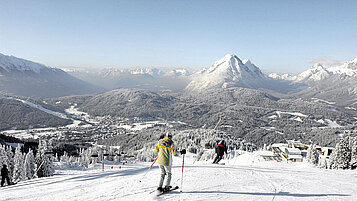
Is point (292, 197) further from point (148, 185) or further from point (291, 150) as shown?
point (291, 150)

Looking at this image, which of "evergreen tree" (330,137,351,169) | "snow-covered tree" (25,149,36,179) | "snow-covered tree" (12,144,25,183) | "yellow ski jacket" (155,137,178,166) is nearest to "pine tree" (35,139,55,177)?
"snow-covered tree" (12,144,25,183)

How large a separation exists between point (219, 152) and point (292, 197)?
32.7ft

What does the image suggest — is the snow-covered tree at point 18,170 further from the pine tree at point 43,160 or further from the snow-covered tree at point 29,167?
the pine tree at point 43,160

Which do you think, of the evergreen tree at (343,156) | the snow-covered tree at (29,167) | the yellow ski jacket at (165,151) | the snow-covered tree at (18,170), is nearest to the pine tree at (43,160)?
the snow-covered tree at (18,170)

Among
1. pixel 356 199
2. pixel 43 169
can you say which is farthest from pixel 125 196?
pixel 43 169

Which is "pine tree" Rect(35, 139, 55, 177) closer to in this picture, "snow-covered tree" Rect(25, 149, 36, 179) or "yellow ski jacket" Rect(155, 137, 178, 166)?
"snow-covered tree" Rect(25, 149, 36, 179)

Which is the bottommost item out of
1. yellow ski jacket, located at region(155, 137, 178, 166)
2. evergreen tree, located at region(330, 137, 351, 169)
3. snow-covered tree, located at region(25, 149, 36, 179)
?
snow-covered tree, located at region(25, 149, 36, 179)

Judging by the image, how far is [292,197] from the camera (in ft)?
35.6

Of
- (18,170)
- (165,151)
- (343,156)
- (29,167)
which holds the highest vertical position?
(165,151)

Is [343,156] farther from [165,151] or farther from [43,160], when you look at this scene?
[43,160]

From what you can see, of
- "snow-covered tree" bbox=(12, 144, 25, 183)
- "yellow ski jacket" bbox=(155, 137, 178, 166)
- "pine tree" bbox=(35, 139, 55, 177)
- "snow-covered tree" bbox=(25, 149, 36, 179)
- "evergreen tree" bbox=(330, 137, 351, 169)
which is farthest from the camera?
"snow-covered tree" bbox=(25, 149, 36, 179)

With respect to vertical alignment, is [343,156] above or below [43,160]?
above

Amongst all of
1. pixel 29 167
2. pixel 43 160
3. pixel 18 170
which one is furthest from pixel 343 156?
pixel 29 167

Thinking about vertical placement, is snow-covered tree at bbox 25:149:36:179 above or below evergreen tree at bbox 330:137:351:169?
below
